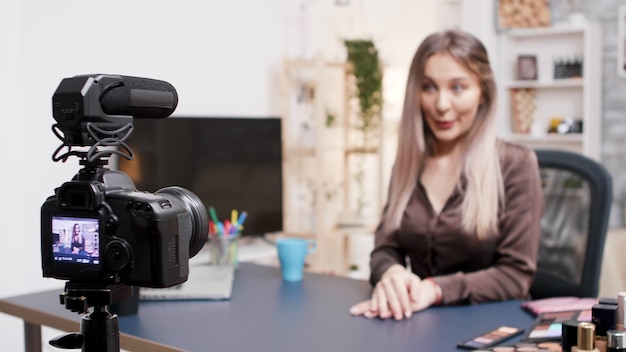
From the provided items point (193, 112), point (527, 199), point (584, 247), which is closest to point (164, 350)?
point (527, 199)

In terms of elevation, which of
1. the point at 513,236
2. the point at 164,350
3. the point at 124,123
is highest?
the point at 124,123

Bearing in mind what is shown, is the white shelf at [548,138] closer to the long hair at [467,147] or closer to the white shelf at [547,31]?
the white shelf at [547,31]

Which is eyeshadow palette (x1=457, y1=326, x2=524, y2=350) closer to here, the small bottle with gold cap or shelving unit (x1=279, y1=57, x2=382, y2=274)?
the small bottle with gold cap

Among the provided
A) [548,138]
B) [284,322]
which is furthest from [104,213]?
[548,138]

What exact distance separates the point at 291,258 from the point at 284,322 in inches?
15.1

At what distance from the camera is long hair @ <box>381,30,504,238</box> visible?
5.96 ft

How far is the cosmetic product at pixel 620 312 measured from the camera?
1.11 m

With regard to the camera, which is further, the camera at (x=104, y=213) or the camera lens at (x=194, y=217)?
the camera lens at (x=194, y=217)

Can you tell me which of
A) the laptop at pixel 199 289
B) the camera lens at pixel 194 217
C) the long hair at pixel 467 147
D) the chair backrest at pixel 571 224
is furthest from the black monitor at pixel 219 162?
the camera lens at pixel 194 217

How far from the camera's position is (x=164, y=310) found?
1549 mm

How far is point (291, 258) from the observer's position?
182 cm

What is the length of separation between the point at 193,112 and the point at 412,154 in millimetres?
1462

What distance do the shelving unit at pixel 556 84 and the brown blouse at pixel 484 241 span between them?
266 centimetres

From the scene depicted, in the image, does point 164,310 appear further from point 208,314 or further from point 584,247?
point 584,247
